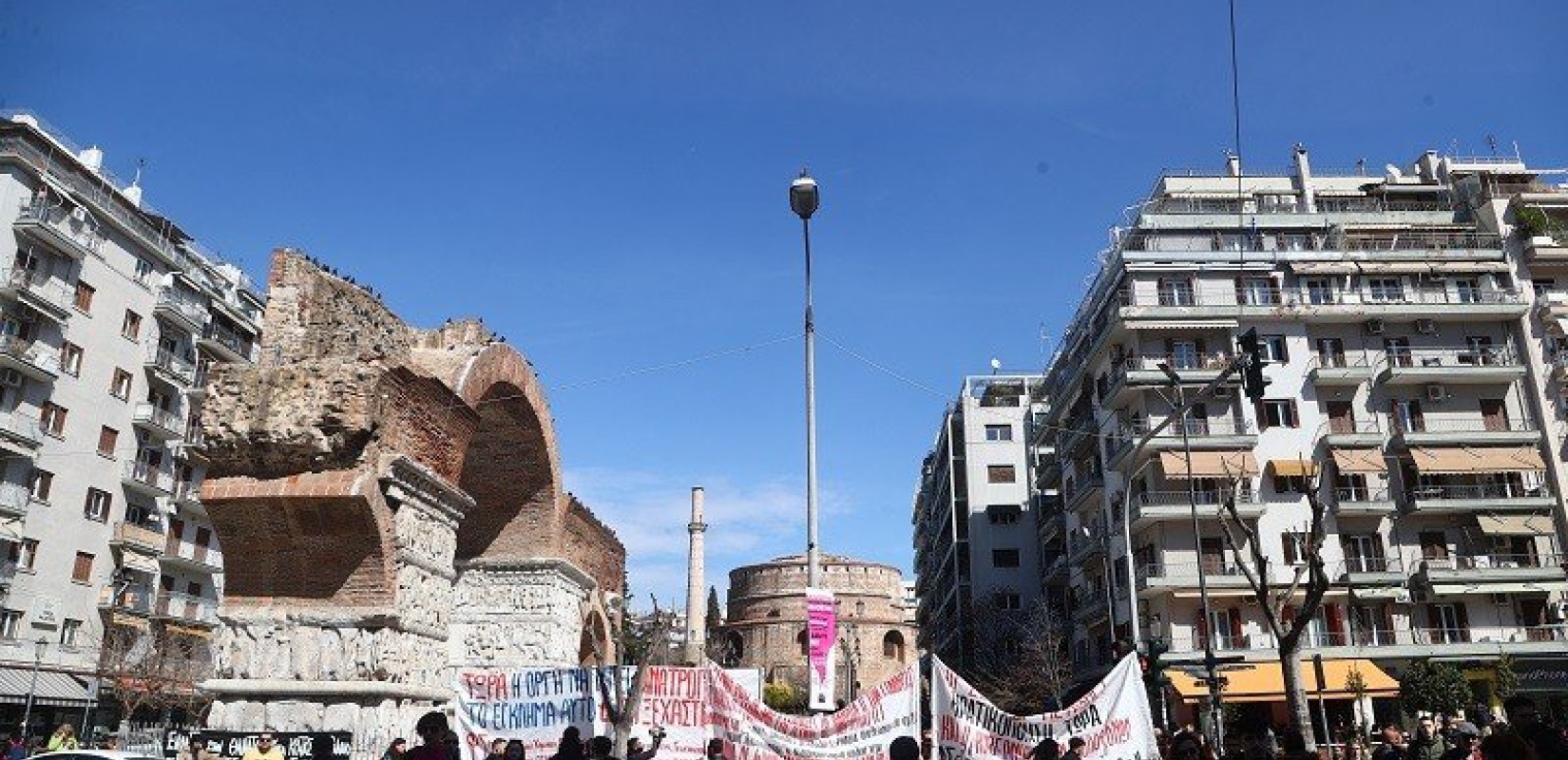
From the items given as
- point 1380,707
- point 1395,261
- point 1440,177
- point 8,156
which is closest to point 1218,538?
point 1380,707

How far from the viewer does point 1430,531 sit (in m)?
34.2

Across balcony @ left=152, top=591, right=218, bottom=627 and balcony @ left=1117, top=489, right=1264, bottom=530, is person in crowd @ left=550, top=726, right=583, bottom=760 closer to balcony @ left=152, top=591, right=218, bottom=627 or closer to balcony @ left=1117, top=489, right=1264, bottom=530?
balcony @ left=1117, top=489, right=1264, bottom=530

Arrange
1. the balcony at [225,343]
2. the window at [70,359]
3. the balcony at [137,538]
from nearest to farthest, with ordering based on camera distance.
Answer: the window at [70,359] → the balcony at [137,538] → the balcony at [225,343]

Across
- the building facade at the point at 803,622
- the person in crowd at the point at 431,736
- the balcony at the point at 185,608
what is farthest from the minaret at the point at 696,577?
the person in crowd at the point at 431,736

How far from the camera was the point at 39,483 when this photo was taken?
107 ft

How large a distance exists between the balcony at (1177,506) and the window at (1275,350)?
4.88 m

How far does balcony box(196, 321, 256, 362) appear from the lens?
136 feet

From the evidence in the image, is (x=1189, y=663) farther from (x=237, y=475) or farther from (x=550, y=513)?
(x=237, y=475)

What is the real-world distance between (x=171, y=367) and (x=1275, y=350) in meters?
38.7

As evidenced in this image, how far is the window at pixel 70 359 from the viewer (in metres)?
34.1

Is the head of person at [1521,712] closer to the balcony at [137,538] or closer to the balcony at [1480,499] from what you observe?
the balcony at [1480,499]

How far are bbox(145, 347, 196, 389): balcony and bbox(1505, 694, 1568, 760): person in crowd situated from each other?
40695 millimetres

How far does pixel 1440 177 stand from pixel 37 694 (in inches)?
1983

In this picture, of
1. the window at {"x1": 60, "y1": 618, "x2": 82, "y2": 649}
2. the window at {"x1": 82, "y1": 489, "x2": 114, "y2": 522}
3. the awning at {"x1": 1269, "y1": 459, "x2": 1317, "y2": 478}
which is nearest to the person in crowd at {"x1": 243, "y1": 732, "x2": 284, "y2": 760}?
the window at {"x1": 60, "y1": 618, "x2": 82, "y2": 649}
